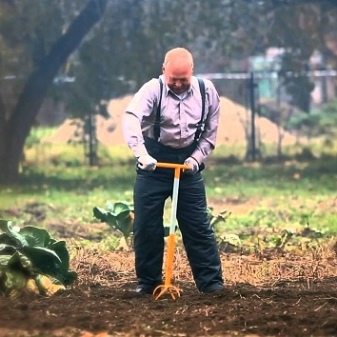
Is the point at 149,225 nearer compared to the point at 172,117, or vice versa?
the point at 172,117

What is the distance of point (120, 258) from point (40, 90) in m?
4.11

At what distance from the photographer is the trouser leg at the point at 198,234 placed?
6.07m

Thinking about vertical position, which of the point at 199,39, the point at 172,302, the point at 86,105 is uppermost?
the point at 199,39

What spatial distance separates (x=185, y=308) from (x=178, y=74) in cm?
140

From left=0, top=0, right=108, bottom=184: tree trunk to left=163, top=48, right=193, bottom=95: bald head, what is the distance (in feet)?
17.8

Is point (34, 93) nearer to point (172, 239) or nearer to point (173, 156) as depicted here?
point (173, 156)

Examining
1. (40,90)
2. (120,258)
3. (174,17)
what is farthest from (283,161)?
(120,258)

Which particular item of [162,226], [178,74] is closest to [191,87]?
[178,74]

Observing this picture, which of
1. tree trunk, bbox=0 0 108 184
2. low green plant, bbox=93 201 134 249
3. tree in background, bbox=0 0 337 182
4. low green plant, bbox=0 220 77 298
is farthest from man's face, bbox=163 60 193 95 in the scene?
tree trunk, bbox=0 0 108 184

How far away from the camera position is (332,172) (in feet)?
39.7

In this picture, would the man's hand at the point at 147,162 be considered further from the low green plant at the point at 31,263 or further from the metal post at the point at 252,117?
the metal post at the point at 252,117

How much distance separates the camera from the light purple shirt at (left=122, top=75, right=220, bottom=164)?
228 inches

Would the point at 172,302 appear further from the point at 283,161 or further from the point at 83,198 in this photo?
the point at 283,161

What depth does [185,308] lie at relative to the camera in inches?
215
